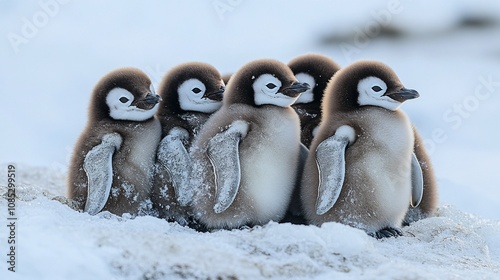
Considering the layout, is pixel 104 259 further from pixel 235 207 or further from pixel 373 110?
pixel 373 110

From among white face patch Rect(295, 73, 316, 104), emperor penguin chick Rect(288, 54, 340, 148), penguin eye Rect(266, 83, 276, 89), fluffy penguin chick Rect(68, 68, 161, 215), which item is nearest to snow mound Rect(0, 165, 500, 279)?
fluffy penguin chick Rect(68, 68, 161, 215)

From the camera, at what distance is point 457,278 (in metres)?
2.91

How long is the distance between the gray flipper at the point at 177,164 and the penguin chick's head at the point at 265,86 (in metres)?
0.39

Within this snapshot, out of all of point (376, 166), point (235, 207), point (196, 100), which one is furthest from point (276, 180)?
point (196, 100)

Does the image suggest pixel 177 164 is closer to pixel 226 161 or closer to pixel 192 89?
pixel 226 161

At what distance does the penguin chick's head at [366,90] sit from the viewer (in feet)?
13.0

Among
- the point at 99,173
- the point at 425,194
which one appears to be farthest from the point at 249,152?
the point at 425,194

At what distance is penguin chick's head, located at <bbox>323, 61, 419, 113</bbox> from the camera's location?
3969 mm

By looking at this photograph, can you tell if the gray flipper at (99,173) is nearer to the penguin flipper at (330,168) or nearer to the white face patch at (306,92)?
the penguin flipper at (330,168)

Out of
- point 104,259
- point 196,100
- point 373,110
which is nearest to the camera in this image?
point 104,259

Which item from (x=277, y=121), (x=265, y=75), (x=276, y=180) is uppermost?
(x=265, y=75)

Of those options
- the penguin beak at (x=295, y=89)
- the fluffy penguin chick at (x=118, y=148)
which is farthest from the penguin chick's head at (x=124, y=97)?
the penguin beak at (x=295, y=89)

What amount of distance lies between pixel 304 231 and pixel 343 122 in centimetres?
94

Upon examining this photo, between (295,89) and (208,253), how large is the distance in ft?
4.40
